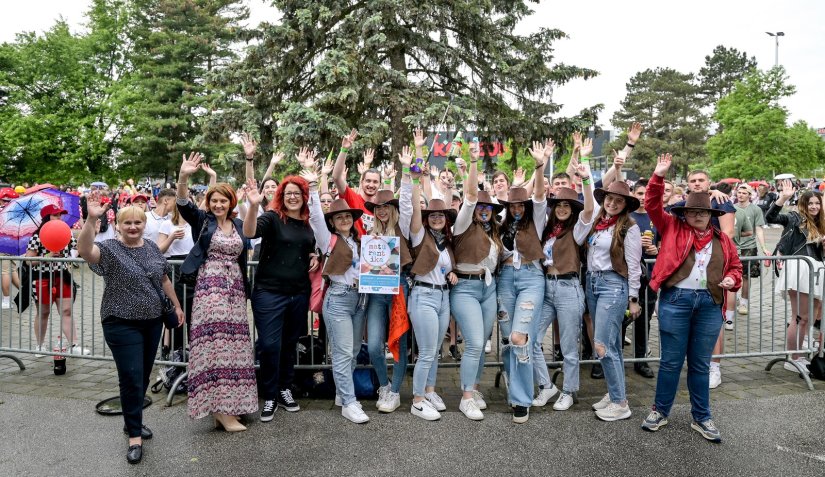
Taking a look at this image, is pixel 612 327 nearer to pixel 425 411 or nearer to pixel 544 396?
pixel 544 396

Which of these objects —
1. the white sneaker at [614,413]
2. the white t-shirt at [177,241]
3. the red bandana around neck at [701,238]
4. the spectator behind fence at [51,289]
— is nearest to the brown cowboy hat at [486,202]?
the red bandana around neck at [701,238]

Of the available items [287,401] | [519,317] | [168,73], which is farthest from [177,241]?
[168,73]

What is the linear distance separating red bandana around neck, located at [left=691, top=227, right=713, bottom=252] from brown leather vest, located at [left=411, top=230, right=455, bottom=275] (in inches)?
82.6

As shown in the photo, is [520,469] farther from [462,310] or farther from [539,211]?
[539,211]

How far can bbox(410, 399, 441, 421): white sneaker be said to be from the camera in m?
4.96

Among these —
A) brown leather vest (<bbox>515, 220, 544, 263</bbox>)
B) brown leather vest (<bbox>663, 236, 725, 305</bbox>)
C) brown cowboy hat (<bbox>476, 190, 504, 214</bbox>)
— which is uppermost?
brown cowboy hat (<bbox>476, 190, 504, 214</bbox>)

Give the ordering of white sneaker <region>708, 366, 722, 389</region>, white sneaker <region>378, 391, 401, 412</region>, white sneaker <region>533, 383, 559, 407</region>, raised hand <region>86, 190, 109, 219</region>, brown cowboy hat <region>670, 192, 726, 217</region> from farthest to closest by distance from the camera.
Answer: white sneaker <region>708, 366, 722, 389</region>
white sneaker <region>533, 383, 559, 407</region>
white sneaker <region>378, 391, 401, 412</region>
brown cowboy hat <region>670, 192, 726, 217</region>
raised hand <region>86, 190, 109, 219</region>

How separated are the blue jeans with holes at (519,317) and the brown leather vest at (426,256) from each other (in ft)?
2.31

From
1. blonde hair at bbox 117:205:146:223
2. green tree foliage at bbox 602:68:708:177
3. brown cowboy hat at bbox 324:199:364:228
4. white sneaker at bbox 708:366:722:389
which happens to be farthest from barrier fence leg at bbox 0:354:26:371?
green tree foliage at bbox 602:68:708:177

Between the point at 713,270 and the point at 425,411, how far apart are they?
264cm

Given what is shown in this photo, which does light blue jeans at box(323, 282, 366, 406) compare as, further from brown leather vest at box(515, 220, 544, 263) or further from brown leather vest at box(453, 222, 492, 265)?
brown leather vest at box(515, 220, 544, 263)

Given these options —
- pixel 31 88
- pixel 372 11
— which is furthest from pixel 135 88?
pixel 372 11

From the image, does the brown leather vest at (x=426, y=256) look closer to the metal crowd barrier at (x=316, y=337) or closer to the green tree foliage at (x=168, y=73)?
the metal crowd barrier at (x=316, y=337)

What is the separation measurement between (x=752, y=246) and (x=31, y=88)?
3318cm
